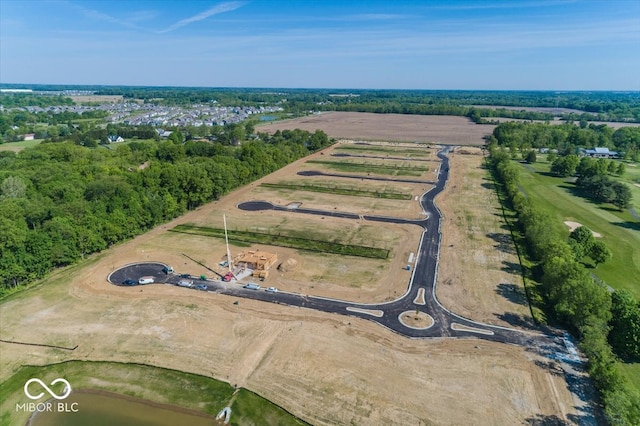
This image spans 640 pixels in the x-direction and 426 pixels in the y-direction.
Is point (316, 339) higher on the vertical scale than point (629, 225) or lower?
lower

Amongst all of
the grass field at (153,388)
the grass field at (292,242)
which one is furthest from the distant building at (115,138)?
the grass field at (153,388)

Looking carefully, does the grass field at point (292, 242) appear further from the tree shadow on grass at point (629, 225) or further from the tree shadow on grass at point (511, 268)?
the tree shadow on grass at point (629, 225)

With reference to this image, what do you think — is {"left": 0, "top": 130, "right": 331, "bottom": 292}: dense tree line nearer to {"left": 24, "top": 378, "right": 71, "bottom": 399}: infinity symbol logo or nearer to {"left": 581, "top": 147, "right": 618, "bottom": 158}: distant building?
{"left": 24, "top": 378, "right": 71, "bottom": 399}: infinity symbol logo

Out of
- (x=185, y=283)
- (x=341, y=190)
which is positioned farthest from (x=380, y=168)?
(x=185, y=283)

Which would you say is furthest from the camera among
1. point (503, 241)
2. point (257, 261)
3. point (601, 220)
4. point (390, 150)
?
point (390, 150)

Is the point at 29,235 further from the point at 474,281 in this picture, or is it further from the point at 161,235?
the point at 474,281

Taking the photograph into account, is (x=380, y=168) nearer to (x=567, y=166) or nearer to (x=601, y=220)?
(x=567, y=166)
